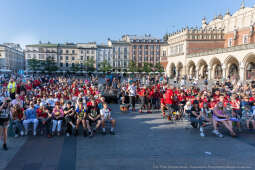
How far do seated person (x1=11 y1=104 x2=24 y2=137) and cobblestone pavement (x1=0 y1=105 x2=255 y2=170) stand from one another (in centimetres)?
50

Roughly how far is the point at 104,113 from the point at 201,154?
13.5 feet

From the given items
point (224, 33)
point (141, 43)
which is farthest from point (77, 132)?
point (141, 43)

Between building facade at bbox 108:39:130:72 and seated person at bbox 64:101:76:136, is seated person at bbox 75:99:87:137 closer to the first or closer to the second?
seated person at bbox 64:101:76:136

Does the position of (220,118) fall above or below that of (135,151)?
above

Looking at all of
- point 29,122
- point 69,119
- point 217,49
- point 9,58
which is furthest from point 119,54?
point 29,122

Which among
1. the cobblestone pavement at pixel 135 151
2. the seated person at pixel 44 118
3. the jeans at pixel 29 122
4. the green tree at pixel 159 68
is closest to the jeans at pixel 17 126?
the jeans at pixel 29 122

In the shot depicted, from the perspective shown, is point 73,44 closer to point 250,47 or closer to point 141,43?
point 141,43

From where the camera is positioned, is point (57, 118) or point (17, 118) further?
point (57, 118)

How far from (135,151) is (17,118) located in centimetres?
482

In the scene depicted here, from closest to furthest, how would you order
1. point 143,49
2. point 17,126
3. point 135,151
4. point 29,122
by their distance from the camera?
point 135,151 → point 17,126 → point 29,122 → point 143,49

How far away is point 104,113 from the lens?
348 inches

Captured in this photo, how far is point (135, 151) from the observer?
664 cm

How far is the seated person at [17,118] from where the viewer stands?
812 cm

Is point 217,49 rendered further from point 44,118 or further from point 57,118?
point 44,118
